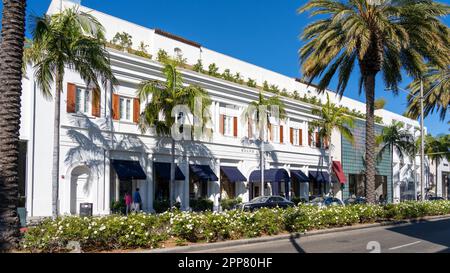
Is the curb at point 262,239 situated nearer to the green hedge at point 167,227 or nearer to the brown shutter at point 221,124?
the green hedge at point 167,227

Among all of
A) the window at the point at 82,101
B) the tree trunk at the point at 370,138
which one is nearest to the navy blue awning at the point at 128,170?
the window at the point at 82,101

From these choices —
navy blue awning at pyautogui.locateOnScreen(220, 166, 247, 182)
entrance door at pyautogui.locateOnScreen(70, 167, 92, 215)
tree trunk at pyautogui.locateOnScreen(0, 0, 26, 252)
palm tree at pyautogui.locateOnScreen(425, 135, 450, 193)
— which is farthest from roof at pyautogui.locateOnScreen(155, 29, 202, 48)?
palm tree at pyautogui.locateOnScreen(425, 135, 450, 193)

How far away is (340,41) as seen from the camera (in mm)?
25203

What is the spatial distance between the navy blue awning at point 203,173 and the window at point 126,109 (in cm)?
615

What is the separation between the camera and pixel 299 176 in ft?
148

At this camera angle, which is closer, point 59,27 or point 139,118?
point 59,27

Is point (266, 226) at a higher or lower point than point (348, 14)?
lower

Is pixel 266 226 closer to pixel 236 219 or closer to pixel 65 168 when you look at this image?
pixel 236 219

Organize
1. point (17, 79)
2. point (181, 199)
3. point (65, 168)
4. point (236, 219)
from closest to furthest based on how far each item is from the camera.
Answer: point (17, 79) → point (236, 219) → point (65, 168) → point (181, 199)

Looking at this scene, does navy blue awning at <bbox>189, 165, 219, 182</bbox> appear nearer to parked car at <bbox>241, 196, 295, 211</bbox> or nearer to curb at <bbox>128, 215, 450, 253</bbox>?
parked car at <bbox>241, 196, 295, 211</bbox>

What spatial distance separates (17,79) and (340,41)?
17.0 meters

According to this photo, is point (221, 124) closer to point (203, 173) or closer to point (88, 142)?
point (203, 173)

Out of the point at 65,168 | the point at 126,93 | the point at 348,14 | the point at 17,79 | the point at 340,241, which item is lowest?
the point at 340,241
